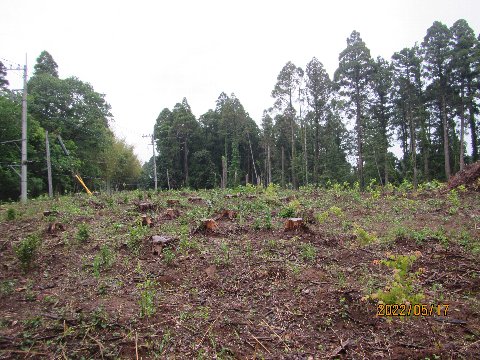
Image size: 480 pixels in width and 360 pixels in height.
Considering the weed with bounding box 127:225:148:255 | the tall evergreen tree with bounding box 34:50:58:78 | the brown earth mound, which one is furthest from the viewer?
the tall evergreen tree with bounding box 34:50:58:78

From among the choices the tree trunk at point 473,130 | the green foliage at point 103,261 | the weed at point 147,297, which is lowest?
the weed at point 147,297

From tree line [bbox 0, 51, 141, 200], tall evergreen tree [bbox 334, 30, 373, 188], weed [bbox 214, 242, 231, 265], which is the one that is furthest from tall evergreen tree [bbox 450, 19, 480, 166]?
tree line [bbox 0, 51, 141, 200]

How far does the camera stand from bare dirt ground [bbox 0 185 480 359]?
3402mm

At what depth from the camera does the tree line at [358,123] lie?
22938mm

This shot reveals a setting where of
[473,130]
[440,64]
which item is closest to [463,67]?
[440,64]

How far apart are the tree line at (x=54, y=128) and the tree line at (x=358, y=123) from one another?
1099 centimetres

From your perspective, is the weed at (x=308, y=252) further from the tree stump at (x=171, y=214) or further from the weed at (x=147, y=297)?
the tree stump at (x=171, y=214)

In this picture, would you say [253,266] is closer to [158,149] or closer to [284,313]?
[284,313]

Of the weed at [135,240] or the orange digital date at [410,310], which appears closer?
the orange digital date at [410,310]

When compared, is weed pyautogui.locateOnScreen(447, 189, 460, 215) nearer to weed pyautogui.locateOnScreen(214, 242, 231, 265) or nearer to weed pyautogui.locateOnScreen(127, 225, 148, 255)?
weed pyautogui.locateOnScreen(214, 242, 231, 265)

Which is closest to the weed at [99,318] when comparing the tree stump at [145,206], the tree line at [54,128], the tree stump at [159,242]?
the tree stump at [159,242]

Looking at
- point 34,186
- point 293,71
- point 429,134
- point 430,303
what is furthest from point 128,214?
point 429,134

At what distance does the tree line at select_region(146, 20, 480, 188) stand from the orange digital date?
50.7 feet

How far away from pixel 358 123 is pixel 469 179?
35.1ft
